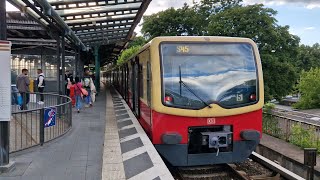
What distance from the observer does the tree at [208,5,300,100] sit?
28922mm

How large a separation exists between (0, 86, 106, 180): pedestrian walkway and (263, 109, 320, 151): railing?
5914 mm

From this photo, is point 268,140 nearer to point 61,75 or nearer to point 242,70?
point 242,70

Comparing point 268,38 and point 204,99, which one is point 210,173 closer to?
point 204,99

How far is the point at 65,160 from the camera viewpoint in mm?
7000

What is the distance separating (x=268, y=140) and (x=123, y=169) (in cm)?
705

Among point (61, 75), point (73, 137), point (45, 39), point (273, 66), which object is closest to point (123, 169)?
point (73, 137)

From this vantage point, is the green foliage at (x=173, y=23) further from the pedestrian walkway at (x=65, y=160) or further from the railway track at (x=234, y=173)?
the railway track at (x=234, y=173)

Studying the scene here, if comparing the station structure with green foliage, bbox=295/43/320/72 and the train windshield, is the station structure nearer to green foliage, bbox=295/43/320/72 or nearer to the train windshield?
the train windshield

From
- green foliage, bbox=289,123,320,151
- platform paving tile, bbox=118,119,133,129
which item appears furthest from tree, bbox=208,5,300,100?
platform paving tile, bbox=118,119,133,129

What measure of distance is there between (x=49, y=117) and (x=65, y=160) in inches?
71.6

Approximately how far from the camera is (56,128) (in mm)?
9344

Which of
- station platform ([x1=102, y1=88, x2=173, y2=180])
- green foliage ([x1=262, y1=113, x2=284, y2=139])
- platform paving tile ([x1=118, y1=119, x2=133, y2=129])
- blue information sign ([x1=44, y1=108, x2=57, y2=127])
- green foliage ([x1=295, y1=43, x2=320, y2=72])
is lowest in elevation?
green foliage ([x1=262, y1=113, x2=284, y2=139])

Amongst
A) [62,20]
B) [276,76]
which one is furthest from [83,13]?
[276,76]

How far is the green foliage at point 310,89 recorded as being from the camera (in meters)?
49.0
